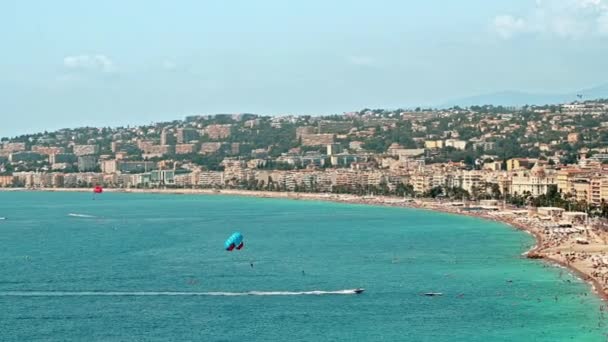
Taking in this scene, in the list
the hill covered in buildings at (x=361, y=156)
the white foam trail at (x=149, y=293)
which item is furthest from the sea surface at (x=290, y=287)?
the hill covered in buildings at (x=361, y=156)

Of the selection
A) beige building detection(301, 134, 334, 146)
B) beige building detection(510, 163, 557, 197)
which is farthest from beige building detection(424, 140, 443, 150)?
beige building detection(510, 163, 557, 197)

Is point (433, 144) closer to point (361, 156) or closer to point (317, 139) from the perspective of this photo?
point (361, 156)

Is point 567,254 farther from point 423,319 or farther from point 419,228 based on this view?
point 419,228

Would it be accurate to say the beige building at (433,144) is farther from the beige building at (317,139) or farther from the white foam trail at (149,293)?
the white foam trail at (149,293)

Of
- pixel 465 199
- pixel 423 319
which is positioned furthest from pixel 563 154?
pixel 423 319

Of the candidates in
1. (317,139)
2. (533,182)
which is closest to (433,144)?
(317,139)

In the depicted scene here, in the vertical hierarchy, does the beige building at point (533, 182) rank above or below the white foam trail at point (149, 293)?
above

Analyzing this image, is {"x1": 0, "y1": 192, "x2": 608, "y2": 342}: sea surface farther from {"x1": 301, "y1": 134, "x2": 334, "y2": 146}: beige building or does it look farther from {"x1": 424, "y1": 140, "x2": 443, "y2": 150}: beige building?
{"x1": 301, "y1": 134, "x2": 334, "y2": 146}: beige building

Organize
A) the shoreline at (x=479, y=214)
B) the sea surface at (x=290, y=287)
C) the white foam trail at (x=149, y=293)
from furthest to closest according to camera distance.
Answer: the shoreline at (x=479, y=214), the white foam trail at (x=149, y=293), the sea surface at (x=290, y=287)
